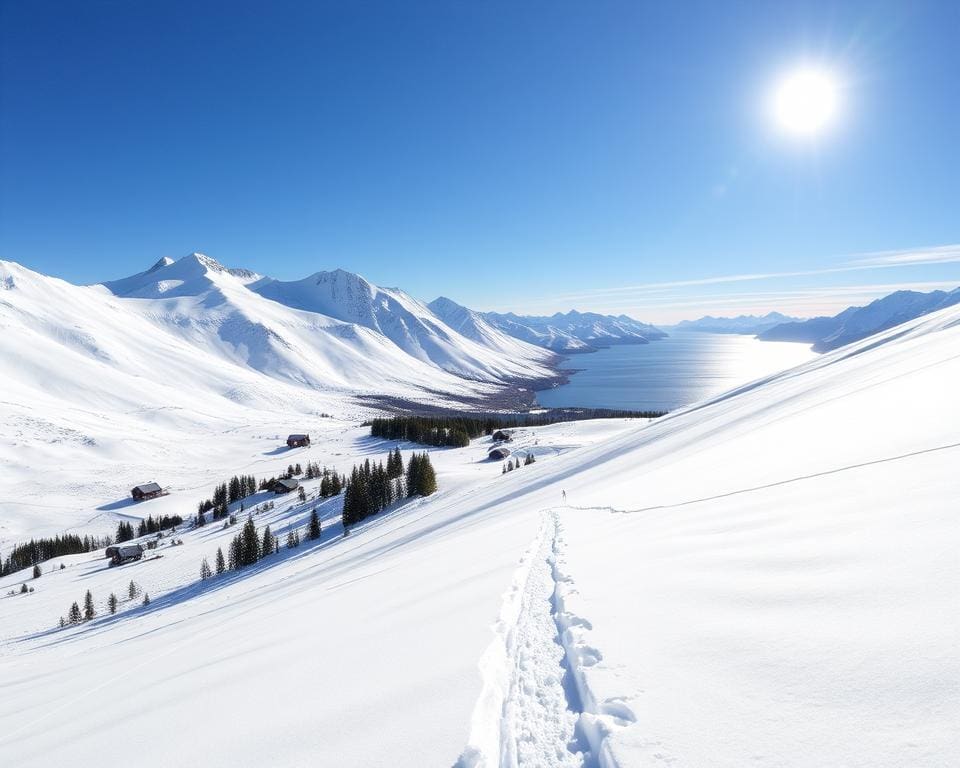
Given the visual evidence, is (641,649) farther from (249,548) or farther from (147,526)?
(147,526)

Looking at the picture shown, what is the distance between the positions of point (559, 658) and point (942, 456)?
713 centimetres

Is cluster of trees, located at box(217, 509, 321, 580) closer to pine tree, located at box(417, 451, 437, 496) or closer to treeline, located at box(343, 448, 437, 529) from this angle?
treeline, located at box(343, 448, 437, 529)

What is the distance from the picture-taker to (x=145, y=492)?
80188 millimetres

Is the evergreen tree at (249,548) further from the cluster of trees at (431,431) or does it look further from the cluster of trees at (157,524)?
the cluster of trees at (431,431)

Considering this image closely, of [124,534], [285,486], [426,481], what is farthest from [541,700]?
[124,534]

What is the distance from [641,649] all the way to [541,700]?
48.6 inches

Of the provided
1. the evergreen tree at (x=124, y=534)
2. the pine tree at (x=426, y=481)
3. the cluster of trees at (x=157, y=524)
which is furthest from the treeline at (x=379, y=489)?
the evergreen tree at (x=124, y=534)

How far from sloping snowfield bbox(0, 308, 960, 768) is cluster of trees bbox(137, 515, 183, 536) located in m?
67.8

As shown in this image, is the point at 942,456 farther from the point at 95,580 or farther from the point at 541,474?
the point at 95,580

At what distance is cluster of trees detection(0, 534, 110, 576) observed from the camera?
191ft

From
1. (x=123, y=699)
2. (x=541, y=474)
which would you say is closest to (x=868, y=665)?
(x=123, y=699)

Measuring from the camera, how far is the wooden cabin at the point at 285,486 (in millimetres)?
75625

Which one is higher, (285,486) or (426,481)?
(426,481)

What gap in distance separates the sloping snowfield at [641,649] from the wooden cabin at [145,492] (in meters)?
83.1
